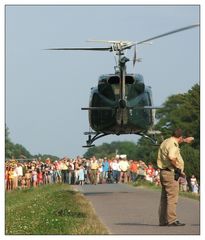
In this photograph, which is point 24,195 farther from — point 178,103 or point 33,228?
point 178,103

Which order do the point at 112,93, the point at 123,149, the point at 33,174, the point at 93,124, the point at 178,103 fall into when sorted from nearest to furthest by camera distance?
the point at 112,93 → the point at 93,124 → the point at 33,174 → the point at 178,103 → the point at 123,149

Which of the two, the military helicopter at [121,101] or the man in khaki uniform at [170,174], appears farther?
the military helicopter at [121,101]

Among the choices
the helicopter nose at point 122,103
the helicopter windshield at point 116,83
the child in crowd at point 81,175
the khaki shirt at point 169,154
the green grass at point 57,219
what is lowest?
the child in crowd at point 81,175

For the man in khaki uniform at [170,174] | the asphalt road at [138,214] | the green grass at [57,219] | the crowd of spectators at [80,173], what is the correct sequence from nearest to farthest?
the asphalt road at [138,214]
the green grass at [57,219]
the man in khaki uniform at [170,174]
the crowd of spectators at [80,173]

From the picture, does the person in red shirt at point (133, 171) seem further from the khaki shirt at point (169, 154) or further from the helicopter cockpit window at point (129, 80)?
the khaki shirt at point (169, 154)

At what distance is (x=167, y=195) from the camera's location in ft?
56.0

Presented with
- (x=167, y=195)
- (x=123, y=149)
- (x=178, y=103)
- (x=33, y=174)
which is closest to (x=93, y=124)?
(x=33, y=174)

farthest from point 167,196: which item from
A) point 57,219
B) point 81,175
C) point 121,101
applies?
point 81,175

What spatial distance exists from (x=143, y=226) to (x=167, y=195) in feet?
2.48

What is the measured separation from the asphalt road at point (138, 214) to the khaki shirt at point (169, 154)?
44.0 inches

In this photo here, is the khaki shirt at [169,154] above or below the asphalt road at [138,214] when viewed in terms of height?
above

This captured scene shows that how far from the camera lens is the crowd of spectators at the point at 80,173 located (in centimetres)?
4091

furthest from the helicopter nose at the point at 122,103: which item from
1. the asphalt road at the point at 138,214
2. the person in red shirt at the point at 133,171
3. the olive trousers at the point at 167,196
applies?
the person in red shirt at the point at 133,171

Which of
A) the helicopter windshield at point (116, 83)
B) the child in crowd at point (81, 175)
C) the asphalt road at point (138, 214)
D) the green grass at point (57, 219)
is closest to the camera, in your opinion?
the asphalt road at point (138, 214)
